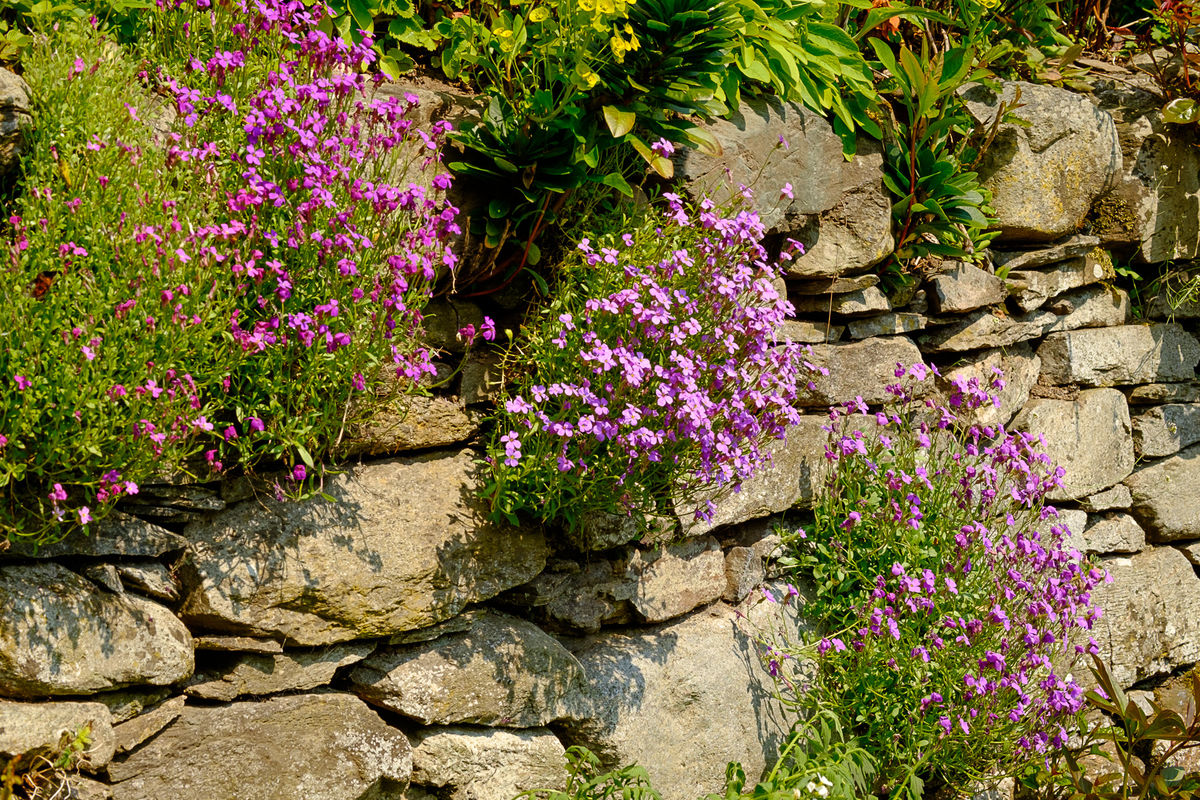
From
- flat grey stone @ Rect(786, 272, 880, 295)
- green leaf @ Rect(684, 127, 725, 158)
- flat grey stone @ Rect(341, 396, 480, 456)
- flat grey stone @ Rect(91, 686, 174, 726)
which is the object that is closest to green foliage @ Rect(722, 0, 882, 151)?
green leaf @ Rect(684, 127, 725, 158)

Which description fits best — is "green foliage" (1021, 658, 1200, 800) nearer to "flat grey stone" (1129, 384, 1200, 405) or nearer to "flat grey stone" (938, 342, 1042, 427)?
"flat grey stone" (938, 342, 1042, 427)

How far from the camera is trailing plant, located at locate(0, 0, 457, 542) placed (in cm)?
228

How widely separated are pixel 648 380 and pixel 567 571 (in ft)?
2.36

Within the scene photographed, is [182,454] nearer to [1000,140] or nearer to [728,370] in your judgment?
[728,370]

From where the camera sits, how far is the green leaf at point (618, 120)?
3.21 meters

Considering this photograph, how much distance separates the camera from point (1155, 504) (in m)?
5.33

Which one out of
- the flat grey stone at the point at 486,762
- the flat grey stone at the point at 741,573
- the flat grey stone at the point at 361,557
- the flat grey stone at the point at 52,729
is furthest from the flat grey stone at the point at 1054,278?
the flat grey stone at the point at 52,729

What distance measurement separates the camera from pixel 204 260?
2.46 m

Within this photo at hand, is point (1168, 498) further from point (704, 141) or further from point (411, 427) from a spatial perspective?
point (411, 427)

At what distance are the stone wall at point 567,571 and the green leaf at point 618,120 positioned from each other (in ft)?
1.53

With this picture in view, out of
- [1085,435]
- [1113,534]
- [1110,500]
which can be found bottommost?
[1113,534]

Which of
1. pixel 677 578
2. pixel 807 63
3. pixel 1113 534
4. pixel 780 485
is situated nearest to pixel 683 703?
pixel 677 578

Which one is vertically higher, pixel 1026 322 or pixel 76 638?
pixel 1026 322

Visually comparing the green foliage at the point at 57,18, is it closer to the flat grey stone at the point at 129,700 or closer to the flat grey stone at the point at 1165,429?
the flat grey stone at the point at 129,700
